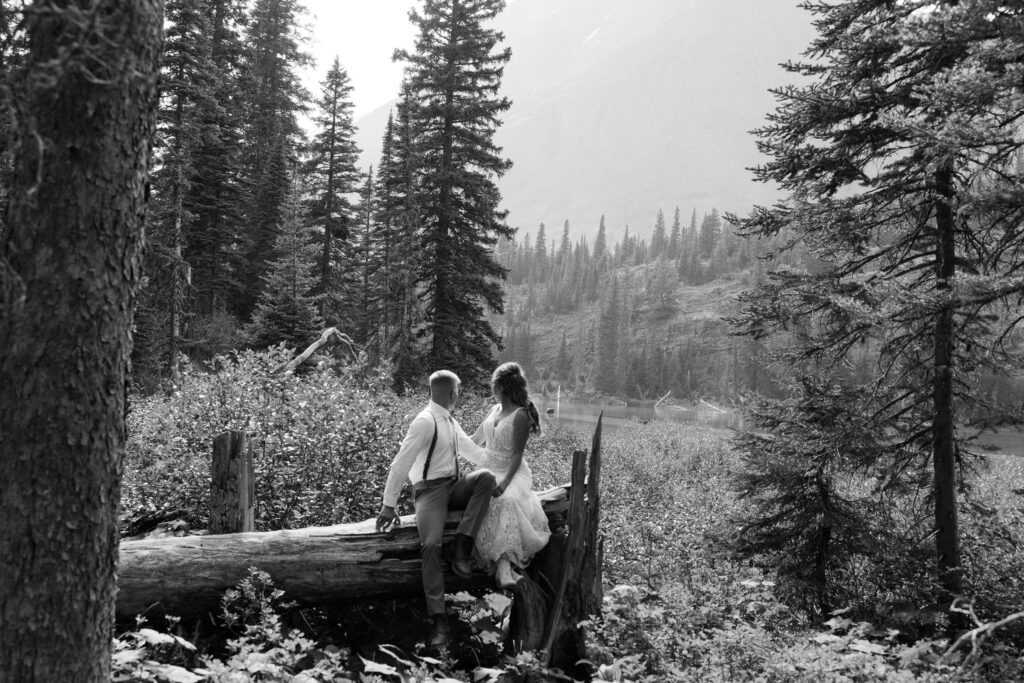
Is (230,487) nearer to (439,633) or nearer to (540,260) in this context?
(439,633)

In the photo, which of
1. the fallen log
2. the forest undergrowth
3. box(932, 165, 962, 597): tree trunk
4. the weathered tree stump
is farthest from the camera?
box(932, 165, 962, 597): tree trunk

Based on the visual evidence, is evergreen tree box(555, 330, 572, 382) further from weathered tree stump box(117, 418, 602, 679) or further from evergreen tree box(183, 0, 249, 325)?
weathered tree stump box(117, 418, 602, 679)

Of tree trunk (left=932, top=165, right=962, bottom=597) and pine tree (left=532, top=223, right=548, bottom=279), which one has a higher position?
pine tree (left=532, top=223, right=548, bottom=279)

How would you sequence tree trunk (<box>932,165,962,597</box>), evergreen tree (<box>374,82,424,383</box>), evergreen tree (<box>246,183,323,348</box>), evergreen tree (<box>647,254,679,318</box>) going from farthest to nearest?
evergreen tree (<box>647,254,679,318</box>), evergreen tree (<box>246,183,323,348</box>), evergreen tree (<box>374,82,424,383</box>), tree trunk (<box>932,165,962,597</box>)

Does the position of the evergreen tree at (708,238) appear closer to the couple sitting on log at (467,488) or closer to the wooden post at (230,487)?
the couple sitting on log at (467,488)

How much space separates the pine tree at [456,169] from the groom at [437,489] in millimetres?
15348

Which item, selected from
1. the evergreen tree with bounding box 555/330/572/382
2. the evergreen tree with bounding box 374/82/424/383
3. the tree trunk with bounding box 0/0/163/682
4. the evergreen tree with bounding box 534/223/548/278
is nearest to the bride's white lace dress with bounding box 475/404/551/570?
the tree trunk with bounding box 0/0/163/682

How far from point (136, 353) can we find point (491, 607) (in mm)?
17043

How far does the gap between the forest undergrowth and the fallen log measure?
17cm

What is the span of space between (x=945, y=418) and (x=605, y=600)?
454 centimetres

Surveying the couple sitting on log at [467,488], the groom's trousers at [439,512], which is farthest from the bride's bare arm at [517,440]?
the groom's trousers at [439,512]

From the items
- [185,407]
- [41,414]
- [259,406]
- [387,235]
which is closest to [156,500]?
[259,406]

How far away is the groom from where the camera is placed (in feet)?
17.1

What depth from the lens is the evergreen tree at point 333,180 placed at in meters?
29.1
